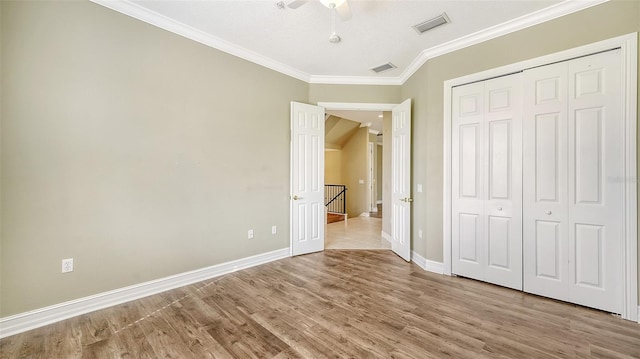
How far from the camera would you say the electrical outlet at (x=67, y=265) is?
2.26 meters

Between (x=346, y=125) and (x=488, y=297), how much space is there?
20.5ft

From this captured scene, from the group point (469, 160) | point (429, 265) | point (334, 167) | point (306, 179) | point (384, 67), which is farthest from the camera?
point (334, 167)

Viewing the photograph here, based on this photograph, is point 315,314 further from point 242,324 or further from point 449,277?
point 449,277

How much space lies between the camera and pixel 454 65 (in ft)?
10.7

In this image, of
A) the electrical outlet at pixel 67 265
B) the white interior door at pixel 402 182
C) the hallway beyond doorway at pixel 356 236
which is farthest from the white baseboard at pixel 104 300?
the white interior door at pixel 402 182

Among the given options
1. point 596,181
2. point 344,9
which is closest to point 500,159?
point 596,181

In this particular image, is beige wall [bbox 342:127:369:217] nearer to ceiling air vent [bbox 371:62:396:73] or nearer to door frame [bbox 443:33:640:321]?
ceiling air vent [bbox 371:62:396:73]

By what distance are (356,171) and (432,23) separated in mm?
6134

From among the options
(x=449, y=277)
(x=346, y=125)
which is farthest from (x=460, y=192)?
(x=346, y=125)

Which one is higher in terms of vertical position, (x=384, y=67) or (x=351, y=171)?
(x=384, y=67)

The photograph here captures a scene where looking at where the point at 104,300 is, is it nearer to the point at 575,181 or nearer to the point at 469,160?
the point at 469,160

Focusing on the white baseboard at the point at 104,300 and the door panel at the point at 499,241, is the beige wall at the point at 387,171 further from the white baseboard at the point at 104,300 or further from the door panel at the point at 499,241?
the white baseboard at the point at 104,300

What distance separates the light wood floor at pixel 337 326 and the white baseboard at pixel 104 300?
0.26 ft

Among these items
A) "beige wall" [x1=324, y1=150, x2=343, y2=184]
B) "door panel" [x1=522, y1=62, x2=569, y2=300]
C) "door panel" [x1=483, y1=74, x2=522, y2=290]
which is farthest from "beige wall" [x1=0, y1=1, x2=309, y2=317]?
"beige wall" [x1=324, y1=150, x2=343, y2=184]
